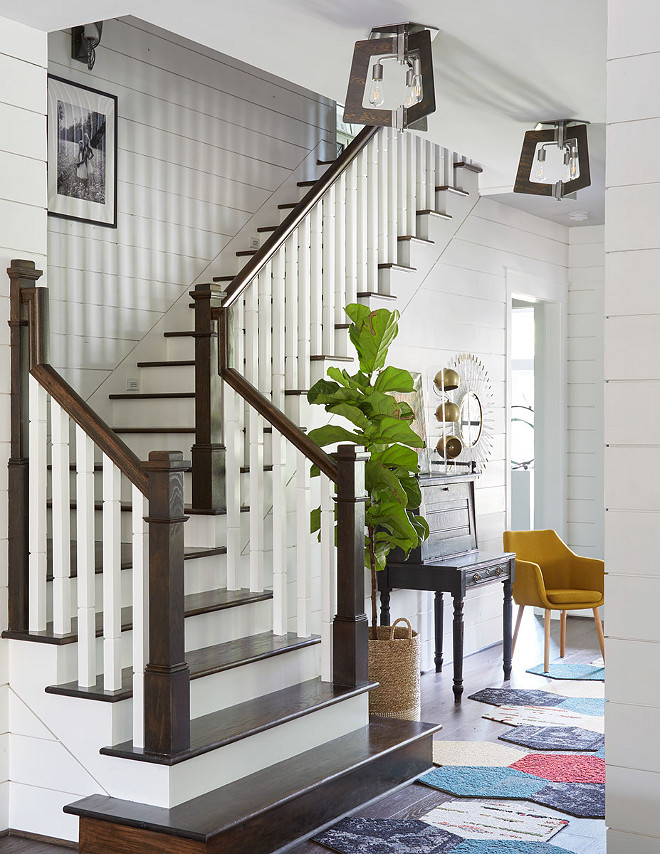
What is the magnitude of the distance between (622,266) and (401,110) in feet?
4.61

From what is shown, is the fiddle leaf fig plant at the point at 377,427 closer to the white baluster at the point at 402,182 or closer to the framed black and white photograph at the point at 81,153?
the white baluster at the point at 402,182

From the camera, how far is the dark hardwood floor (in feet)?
11.1

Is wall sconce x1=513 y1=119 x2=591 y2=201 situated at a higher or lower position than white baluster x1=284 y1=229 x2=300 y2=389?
higher

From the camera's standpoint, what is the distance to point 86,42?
4996mm

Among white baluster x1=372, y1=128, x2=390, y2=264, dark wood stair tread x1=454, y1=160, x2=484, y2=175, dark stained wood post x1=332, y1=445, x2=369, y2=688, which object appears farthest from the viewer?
dark wood stair tread x1=454, y1=160, x2=484, y2=175

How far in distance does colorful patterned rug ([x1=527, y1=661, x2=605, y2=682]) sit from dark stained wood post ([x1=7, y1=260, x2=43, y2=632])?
3.40m

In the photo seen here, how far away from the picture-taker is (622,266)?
2672 millimetres

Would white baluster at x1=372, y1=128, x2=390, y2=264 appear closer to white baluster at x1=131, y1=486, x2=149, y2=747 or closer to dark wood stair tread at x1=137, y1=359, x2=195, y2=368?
dark wood stair tread at x1=137, y1=359, x2=195, y2=368

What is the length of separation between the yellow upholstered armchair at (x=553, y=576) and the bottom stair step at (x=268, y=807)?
220 centimetres

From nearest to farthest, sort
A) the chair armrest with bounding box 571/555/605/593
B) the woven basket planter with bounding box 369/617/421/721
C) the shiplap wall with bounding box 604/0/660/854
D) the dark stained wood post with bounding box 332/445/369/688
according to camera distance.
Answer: the shiplap wall with bounding box 604/0/660/854, the dark stained wood post with bounding box 332/445/369/688, the woven basket planter with bounding box 369/617/421/721, the chair armrest with bounding box 571/555/605/593

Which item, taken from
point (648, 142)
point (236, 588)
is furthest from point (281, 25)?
point (236, 588)

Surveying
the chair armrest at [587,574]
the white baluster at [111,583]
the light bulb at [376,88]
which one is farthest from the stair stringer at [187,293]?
the chair armrest at [587,574]

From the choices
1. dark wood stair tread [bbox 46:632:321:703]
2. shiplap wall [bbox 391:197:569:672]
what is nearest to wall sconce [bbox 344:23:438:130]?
dark wood stair tread [bbox 46:632:321:703]

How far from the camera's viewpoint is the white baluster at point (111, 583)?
3.31 m
